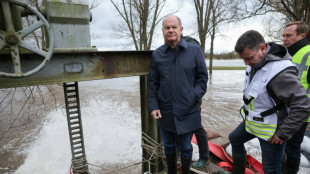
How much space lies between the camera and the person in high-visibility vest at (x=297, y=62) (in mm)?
2109

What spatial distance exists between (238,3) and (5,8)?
9.07 meters

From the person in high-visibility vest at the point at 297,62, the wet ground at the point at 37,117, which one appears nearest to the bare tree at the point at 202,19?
the wet ground at the point at 37,117

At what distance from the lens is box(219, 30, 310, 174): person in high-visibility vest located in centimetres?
151

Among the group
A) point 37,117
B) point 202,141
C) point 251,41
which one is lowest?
point 37,117

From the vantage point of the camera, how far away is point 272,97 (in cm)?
161

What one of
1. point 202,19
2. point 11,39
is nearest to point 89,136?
point 11,39

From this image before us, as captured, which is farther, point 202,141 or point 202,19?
point 202,19

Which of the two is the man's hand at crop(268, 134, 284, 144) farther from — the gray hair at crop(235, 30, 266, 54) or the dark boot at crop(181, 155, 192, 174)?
the dark boot at crop(181, 155, 192, 174)

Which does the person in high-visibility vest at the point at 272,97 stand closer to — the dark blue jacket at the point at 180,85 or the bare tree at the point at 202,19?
the dark blue jacket at the point at 180,85

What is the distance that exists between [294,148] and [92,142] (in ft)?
11.6

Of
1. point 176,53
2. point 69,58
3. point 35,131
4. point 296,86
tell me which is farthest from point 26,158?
point 296,86

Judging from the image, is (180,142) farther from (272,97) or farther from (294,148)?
(294,148)

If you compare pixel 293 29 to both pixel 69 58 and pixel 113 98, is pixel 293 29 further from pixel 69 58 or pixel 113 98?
pixel 113 98

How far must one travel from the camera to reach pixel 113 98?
8.14m
